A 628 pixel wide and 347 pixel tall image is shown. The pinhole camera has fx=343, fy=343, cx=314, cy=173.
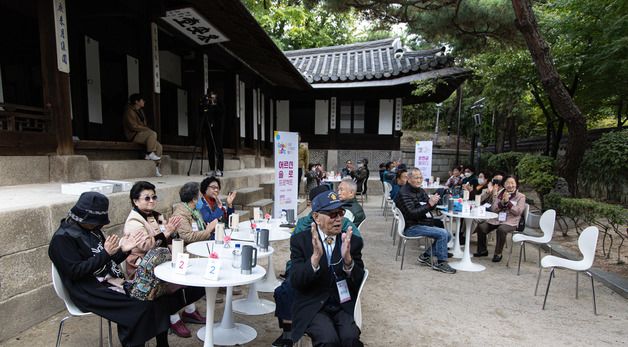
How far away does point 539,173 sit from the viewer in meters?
7.99

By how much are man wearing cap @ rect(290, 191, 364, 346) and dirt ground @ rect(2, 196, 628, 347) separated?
0.95 m

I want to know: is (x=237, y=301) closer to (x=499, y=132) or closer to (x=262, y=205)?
(x=262, y=205)

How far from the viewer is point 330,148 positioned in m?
15.4

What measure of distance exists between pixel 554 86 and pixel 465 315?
18.6 ft

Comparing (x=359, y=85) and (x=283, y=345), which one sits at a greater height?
(x=359, y=85)

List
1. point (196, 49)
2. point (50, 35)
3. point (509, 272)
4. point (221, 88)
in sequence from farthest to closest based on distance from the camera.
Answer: point (221, 88), point (196, 49), point (509, 272), point (50, 35)

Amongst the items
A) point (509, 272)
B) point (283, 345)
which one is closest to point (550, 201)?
point (509, 272)

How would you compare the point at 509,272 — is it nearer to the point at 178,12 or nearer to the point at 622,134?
the point at 622,134

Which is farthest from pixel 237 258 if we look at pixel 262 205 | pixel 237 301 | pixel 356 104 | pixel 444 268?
pixel 356 104

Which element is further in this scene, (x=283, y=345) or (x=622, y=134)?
(x=622, y=134)

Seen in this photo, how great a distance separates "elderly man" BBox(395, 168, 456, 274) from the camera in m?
5.31

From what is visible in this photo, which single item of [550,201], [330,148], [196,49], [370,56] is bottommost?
[550,201]

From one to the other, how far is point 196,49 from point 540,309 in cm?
873

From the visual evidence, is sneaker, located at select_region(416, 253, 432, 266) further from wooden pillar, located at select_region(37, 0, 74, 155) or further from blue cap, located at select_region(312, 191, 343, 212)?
wooden pillar, located at select_region(37, 0, 74, 155)
